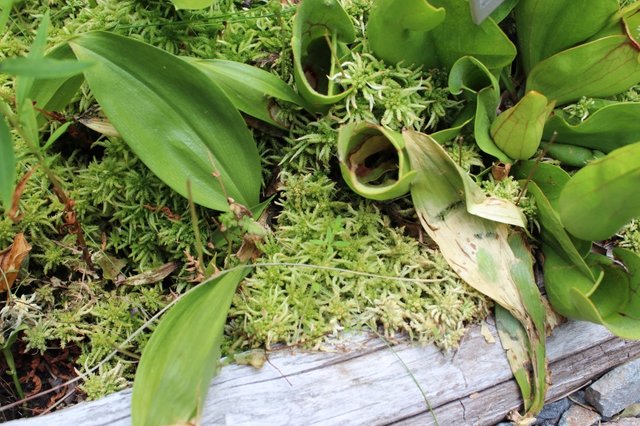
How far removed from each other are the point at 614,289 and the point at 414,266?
0.44 metres

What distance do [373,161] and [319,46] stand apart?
12.1 inches

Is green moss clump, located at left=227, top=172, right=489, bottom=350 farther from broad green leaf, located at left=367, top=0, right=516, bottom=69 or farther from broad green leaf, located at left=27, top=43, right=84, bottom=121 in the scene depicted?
broad green leaf, located at left=27, top=43, right=84, bottom=121

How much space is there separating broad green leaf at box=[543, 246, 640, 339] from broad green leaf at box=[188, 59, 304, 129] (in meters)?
0.70

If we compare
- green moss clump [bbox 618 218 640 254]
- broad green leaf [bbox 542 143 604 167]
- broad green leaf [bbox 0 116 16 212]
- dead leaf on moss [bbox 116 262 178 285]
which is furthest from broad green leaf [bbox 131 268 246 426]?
green moss clump [bbox 618 218 640 254]

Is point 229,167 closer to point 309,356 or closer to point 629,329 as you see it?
point 309,356

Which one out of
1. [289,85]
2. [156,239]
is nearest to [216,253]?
[156,239]

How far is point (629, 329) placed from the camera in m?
1.14

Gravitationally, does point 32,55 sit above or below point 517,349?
above

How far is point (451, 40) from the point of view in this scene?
4.26 feet

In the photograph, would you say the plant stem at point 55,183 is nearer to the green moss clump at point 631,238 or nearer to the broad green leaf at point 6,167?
the broad green leaf at point 6,167

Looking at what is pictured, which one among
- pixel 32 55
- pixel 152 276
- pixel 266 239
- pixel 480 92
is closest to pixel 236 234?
pixel 266 239

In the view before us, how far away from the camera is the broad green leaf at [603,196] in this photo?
1.01 m

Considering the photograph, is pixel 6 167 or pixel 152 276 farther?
pixel 152 276

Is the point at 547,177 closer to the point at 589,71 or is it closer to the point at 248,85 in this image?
the point at 589,71
